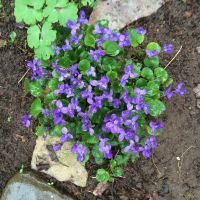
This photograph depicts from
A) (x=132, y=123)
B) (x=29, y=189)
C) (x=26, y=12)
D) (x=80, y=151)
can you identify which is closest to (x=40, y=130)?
(x=80, y=151)

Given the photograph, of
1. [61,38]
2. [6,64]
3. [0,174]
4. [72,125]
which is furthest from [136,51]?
[0,174]

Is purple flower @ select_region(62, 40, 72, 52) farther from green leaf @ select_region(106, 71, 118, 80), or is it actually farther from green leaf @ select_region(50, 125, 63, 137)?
green leaf @ select_region(50, 125, 63, 137)

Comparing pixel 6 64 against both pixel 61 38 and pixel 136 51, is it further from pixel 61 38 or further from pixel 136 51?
pixel 136 51

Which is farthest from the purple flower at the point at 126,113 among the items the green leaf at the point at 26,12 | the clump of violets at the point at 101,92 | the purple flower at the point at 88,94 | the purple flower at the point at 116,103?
the green leaf at the point at 26,12

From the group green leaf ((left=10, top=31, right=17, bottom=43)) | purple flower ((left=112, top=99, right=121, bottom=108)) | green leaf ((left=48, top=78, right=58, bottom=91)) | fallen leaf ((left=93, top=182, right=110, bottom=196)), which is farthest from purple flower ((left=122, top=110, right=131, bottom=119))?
green leaf ((left=10, top=31, right=17, bottom=43))

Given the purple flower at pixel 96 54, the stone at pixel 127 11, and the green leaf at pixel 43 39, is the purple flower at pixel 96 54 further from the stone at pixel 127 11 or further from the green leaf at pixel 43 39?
the stone at pixel 127 11

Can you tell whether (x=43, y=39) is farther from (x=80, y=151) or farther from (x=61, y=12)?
(x=80, y=151)

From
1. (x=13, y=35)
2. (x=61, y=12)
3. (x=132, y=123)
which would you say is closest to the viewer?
(x=132, y=123)
